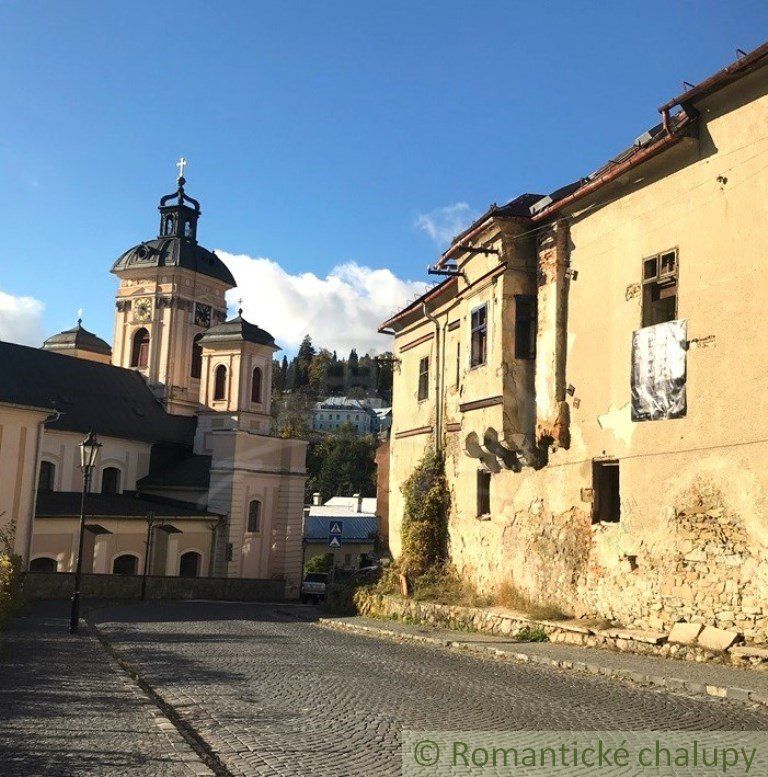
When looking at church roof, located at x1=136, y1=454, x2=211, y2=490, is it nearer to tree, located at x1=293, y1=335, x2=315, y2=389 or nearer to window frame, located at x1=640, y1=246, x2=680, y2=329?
window frame, located at x1=640, y1=246, x2=680, y2=329

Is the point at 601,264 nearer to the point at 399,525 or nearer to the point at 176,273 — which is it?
the point at 399,525

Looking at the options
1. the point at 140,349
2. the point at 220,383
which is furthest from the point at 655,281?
the point at 140,349

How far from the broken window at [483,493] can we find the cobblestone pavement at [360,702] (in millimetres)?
6159

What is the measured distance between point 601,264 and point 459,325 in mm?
7162

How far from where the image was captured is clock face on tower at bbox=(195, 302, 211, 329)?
185 ft

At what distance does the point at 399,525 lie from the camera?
88.7 ft

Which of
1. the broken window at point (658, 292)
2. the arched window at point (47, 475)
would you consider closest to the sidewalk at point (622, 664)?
the broken window at point (658, 292)

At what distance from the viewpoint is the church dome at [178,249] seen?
2229 inches

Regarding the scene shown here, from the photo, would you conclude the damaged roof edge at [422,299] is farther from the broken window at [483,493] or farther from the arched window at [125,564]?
the arched window at [125,564]

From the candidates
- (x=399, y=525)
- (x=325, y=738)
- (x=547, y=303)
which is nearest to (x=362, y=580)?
(x=399, y=525)

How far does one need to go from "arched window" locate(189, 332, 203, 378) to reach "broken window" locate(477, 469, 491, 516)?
120ft

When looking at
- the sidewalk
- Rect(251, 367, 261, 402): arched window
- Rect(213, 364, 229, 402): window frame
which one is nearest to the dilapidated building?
the sidewalk

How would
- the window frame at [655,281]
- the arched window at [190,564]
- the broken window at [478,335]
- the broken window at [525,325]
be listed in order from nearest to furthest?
1. the window frame at [655,281]
2. the broken window at [525,325]
3. the broken window at [478,335]
4. the arched window at [190,564]

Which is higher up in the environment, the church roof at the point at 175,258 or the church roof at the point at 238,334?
the church roof at the point at 175,258
